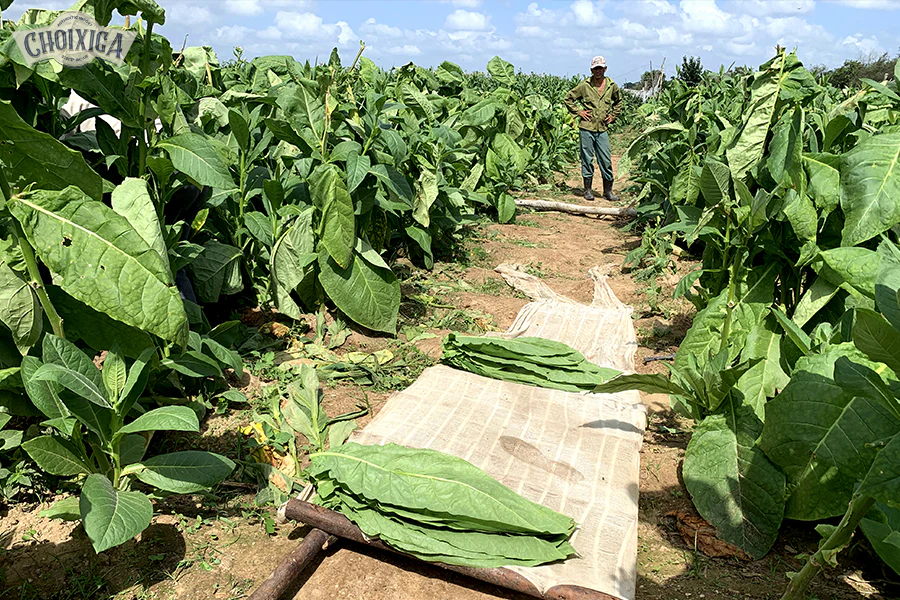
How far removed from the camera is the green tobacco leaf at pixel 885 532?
73.3 inches

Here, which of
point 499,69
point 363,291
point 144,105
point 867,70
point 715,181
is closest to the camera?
point 144,105

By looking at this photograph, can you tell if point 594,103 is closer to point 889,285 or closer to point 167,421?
point 889,285

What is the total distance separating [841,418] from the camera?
1962 mm

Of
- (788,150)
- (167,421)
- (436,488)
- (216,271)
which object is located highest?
(788,150)

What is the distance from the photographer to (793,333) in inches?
94.7

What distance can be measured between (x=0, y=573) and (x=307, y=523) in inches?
36.2

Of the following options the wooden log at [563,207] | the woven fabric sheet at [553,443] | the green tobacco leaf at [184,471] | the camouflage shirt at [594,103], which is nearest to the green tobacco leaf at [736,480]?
the woven fabric sheet at [553,443]

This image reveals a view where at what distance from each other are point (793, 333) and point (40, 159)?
2.57m

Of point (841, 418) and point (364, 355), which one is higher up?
point (841, 418)

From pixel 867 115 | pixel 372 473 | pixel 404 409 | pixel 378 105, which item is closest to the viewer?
pixel 372 473

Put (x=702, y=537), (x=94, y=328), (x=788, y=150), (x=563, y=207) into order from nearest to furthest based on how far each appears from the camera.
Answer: (x=94, y=328), (x=702, y=537), (x=788, y=150), (x=563, y=207)

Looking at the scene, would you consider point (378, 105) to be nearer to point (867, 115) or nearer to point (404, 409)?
point (404, 409)

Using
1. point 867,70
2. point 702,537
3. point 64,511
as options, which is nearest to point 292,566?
point 64,511

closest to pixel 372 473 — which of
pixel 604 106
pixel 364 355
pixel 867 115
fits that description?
pixel 364 355
